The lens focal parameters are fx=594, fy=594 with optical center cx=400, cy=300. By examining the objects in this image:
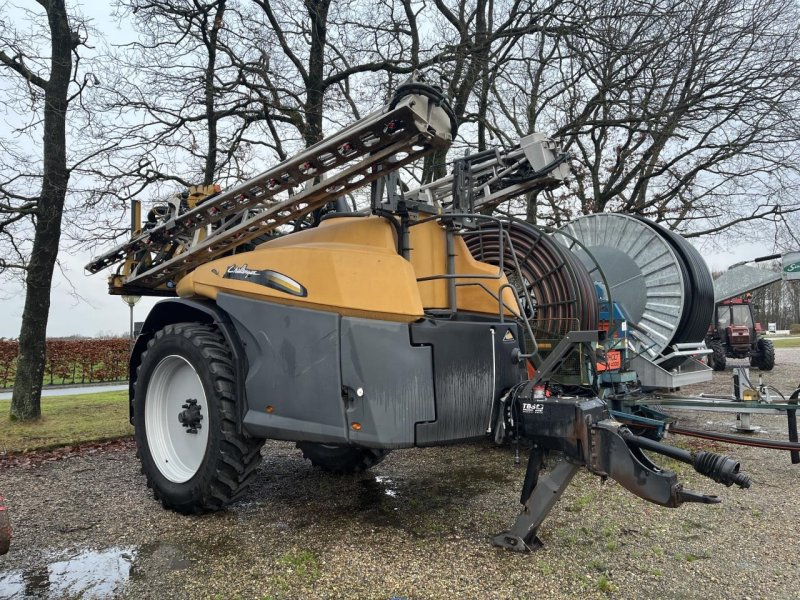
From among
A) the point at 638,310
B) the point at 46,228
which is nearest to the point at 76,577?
the point at 46,228

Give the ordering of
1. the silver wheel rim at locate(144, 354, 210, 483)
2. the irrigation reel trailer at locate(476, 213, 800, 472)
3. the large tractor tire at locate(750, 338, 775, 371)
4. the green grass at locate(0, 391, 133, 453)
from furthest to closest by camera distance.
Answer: the large tractor tire at locate(750, 338, 775, 371) → the green grass at locate(0, 391, 133, 453) → the irrigation reel trailer at locate(476, 213, 800, 472) → the silver wheel rim at locate(144, 354, 210, 483)

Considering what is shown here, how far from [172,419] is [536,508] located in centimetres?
290

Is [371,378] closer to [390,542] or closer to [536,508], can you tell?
[390,542]

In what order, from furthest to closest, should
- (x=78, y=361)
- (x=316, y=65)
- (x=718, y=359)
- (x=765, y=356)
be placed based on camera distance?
(x=78, y=361) → (x=718, y=359) → (x=765, y=356) → (x=316, y=65)

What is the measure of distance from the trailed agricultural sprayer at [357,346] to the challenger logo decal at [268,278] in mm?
10

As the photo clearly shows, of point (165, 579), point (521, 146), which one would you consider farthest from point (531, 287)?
point (165, 579)

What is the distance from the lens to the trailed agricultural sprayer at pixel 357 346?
3.45 m

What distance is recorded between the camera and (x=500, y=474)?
5539mm

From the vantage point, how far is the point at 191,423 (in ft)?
14.2

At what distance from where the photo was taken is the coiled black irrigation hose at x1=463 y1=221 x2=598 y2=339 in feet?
21.5

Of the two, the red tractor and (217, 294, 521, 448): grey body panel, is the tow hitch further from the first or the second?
the red tractor

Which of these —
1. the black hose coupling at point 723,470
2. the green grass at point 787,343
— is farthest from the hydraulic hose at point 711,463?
the green grass at point 787,343

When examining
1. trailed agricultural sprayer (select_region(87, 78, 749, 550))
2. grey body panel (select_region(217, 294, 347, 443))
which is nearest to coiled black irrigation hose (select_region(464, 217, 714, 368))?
trailed agricultural sprayer (select_region(87, 78, 749, 550))

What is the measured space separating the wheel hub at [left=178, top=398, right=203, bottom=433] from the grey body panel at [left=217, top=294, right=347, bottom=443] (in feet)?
1.98
